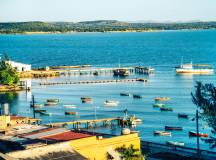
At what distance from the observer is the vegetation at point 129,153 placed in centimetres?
3597

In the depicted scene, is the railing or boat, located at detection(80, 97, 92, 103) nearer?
the railing

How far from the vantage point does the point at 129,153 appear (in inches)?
1431

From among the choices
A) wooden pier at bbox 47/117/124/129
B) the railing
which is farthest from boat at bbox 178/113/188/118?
the railing

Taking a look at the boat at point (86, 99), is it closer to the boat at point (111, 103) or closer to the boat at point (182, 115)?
the boat at point (111, 103)

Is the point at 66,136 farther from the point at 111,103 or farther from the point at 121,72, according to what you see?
the point at 121,72

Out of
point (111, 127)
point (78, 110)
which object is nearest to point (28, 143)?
point (111, 127)

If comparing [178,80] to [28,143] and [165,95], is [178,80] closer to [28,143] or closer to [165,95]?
[165,95]

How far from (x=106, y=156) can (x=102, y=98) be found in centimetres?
5956

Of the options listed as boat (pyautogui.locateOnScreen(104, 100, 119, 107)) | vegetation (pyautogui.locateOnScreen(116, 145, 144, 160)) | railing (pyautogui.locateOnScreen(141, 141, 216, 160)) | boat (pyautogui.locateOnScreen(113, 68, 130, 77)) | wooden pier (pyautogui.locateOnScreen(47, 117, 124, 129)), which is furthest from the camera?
boat (pyautogui.locateOnScreen(113, 68, 130, 77))

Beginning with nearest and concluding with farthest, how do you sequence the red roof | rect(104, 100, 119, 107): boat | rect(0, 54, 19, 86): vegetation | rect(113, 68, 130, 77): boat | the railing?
the red roof → the railing → rect(104, 100, 119, 107): boat → rect(0, 54, 19, 86): vegetation → rect(113, 68, 130, 77): boat

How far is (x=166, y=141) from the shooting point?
62.4 metres

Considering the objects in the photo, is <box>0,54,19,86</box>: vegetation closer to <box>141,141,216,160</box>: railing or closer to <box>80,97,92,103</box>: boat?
<box>80,97,92,103</box>: boat

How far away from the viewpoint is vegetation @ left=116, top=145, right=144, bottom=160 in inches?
1416

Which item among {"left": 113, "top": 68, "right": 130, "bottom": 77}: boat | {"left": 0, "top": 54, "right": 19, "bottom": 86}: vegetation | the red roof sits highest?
the red roof
